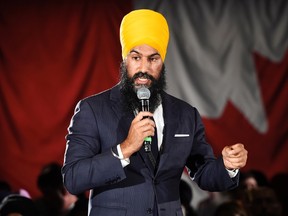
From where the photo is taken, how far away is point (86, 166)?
305 centimetres

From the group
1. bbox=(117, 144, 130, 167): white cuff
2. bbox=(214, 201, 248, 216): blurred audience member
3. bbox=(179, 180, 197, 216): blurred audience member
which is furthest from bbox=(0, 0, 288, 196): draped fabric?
bbox=(117, 144, 130, 167): white cuff

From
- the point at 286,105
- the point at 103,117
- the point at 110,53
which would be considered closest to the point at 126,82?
the point at 103,117

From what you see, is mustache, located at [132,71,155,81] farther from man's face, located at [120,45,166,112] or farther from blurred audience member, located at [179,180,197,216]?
blurred audience member, located at [179,180,197,216]

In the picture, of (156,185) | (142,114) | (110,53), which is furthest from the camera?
(110,53)

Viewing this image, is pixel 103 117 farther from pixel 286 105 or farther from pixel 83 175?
pixel 286 105

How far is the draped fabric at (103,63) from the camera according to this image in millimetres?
7828

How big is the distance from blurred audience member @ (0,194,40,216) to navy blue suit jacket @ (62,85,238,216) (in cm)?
150

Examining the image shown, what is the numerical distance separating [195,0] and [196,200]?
7.37 feet

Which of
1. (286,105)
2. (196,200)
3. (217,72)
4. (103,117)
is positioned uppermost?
(103,117)

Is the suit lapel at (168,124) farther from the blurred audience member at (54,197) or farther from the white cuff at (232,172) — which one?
the blurred audience member at (54,197)

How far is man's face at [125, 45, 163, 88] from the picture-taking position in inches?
130

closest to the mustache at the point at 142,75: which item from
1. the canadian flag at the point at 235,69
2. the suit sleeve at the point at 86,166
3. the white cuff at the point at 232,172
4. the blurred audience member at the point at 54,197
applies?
the suit sleeve at the point at 86,166

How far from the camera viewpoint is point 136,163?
3230 mm

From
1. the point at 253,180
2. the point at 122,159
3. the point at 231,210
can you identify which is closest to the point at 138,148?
the point at 122,159
